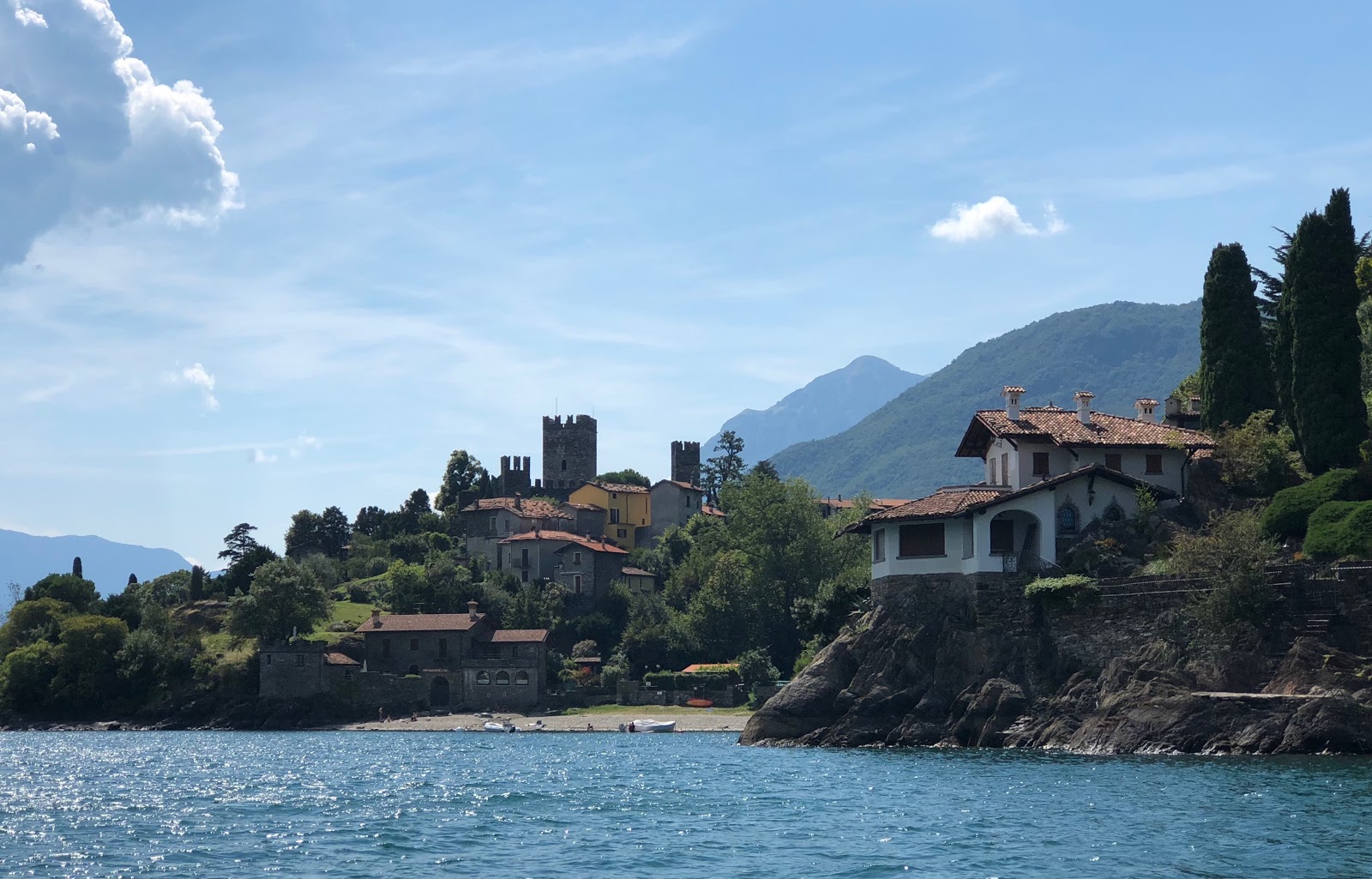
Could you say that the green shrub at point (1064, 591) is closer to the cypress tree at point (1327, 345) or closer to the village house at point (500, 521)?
the cypress tree at point (1327, 345)

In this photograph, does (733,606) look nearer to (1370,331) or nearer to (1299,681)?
(1370,331)

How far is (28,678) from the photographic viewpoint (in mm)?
99250

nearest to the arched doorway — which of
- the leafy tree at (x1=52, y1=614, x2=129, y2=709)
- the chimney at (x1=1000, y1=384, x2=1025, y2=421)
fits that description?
the chimney at (x1=1000, y1=384, x2=1025, y2=421)

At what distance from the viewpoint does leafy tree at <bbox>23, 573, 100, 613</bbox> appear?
111688 mm

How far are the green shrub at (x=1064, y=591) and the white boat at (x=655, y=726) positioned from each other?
30.0m

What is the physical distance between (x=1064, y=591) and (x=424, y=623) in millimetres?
54125

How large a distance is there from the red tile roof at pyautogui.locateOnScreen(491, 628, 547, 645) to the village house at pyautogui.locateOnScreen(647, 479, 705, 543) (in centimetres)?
3581

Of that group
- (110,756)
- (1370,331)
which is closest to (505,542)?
(110,756)

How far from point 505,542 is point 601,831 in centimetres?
8439

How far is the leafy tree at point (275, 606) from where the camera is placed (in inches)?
3907

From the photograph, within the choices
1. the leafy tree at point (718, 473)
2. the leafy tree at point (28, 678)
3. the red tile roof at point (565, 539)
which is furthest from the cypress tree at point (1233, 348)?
the leafy tree at point (718, 473)

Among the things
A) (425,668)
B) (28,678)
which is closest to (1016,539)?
(425,668)

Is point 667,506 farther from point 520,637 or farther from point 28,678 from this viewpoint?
point 28,678

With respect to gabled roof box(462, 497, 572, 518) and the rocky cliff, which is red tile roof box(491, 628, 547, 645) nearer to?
gabled roof box(462, 497, 572, 518)
